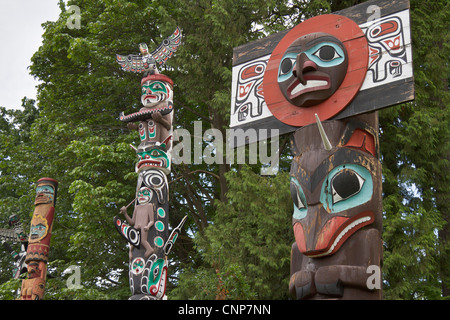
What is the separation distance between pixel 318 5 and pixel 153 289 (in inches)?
267

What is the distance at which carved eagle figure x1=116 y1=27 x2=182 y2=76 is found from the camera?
1077 cm

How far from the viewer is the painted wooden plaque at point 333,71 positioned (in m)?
5.57

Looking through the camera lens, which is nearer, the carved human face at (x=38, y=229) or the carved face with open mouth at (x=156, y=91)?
the carved face with open mouth at (x=156, y=91)

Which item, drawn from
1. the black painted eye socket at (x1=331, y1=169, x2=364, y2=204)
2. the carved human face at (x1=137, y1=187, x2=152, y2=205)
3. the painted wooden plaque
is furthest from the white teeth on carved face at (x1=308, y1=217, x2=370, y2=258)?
the carved human face at (x1=137, y1=187, x2=152, y2=205)

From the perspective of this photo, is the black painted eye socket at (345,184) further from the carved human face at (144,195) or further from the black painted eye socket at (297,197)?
the carved human face at (144,195)

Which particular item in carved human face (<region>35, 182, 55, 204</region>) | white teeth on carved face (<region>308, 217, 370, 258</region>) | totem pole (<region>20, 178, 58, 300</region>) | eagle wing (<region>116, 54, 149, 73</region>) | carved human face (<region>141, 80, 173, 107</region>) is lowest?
white teeth on carved face (<region>308, 217, 370, 258</region>)

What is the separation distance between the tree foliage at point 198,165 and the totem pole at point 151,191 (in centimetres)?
92

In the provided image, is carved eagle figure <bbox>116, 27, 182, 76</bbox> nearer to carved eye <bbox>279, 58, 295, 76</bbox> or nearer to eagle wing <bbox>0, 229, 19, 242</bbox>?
eagle wing <bbox>0, 229, 19, 242</bbox>

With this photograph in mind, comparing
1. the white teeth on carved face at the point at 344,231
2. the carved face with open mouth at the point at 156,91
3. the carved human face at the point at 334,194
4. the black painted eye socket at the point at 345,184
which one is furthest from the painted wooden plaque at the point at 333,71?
the carved face with open mouth at the point at 156,91

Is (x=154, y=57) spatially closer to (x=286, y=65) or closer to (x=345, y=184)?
(x=286, y=65)

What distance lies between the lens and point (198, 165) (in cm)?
1499

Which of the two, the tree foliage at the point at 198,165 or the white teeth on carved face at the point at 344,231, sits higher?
the tree foliage at the point at 198,165

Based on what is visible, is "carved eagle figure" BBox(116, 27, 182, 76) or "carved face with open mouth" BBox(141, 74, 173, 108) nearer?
"carved face with open mouth" BBox(141, 74, 173, 108)

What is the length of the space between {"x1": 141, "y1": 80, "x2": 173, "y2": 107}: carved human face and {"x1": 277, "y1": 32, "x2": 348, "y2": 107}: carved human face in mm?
4507
